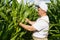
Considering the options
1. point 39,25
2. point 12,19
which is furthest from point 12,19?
point 39,25

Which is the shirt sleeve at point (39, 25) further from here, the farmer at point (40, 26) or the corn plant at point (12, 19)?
the corn plant at point (12, 19)

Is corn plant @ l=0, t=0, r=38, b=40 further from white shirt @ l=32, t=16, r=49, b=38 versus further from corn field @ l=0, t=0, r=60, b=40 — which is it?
white shirt @ l=32, t=16, r=49, b=38

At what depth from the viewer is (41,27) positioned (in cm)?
241

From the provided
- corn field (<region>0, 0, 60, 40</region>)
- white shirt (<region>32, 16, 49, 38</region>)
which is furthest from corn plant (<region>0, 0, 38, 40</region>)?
white shirt (<region>32, 16, 49, 38</region>)

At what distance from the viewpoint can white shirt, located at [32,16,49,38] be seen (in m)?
2.40

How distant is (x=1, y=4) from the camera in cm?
260

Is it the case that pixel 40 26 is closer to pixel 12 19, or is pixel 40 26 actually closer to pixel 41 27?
pixel 41 27

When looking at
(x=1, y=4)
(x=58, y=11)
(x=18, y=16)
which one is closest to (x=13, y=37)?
(x=18, y=16)

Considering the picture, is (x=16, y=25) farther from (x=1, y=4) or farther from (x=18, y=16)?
(x=1, y=4)

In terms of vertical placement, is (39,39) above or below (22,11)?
below

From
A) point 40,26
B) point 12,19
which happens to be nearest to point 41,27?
point 40,26

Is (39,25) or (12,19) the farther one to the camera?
(12,19)

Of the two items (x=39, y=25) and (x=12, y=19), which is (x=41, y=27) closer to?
(x=39, y=25)

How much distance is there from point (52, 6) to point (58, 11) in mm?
224
